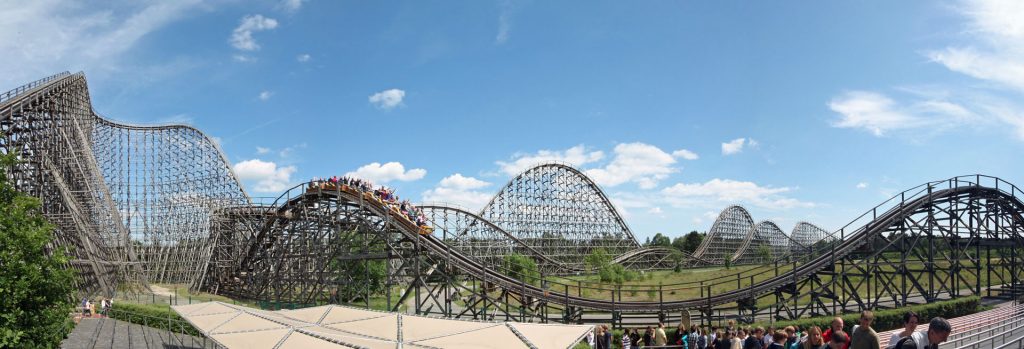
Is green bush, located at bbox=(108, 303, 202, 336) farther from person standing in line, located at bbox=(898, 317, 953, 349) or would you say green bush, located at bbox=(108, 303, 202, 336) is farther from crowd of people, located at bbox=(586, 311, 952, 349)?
person standing in line, located at bbox=(898, 317, 953, 349)

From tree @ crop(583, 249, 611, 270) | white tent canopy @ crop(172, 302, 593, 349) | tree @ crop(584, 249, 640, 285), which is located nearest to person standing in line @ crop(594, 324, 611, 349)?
white tent canopy @ crop(172, 302, 593, 349)

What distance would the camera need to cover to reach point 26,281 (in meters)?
8.66

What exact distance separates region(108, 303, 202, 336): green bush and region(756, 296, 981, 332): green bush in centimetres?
1440

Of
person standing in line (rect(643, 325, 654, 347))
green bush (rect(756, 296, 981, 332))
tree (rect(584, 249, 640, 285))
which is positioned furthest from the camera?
tree (rect(584, 249, 640, 285))

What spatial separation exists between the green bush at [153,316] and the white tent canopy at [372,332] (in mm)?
4883

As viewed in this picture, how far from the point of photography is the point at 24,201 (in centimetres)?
935

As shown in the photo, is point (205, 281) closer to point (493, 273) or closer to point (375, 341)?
point (493, 273)

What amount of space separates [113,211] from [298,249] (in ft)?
29.4

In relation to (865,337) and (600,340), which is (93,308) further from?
Result: (865,337)

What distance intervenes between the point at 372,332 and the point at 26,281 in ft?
16.1

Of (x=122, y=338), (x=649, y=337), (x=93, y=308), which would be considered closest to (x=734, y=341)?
(x=649, y=337)

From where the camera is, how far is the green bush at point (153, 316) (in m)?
15.6

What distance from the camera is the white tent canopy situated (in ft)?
26.2

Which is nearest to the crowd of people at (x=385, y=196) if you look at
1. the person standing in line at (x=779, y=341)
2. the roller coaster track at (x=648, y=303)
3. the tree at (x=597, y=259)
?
the roller coaster track at (x=648, y=303)
